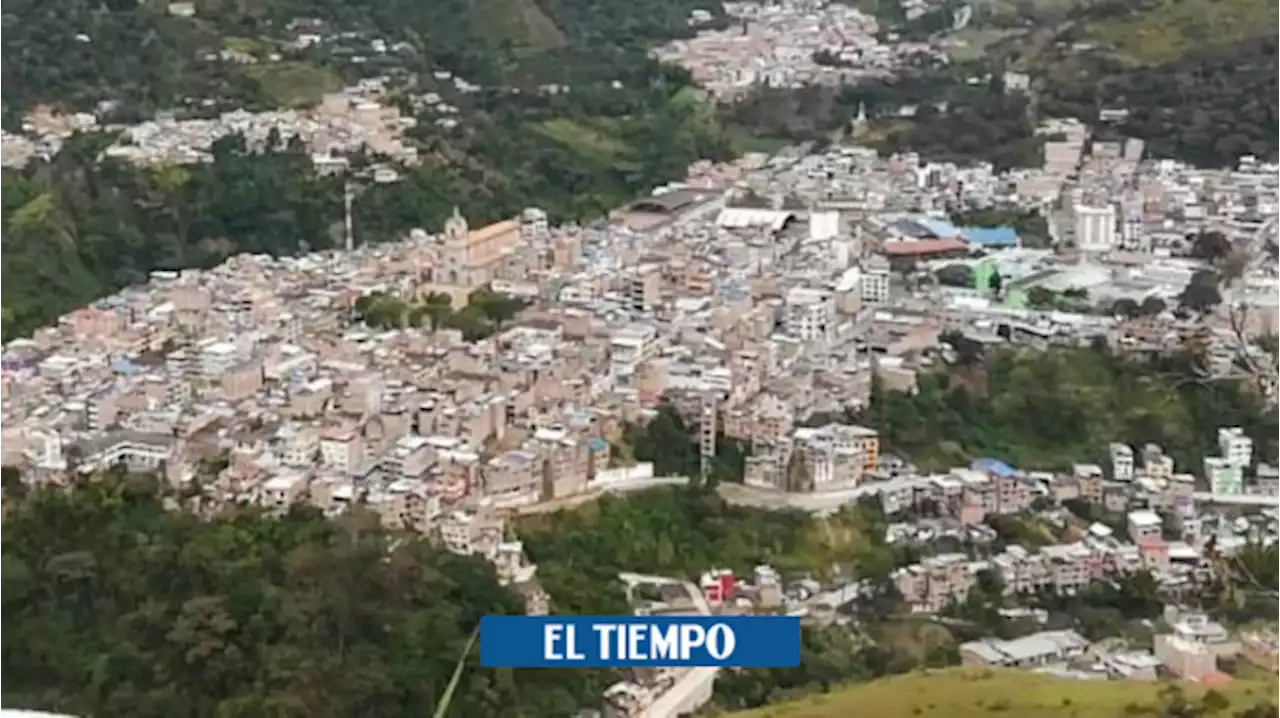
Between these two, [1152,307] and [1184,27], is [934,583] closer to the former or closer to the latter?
[1152,307]

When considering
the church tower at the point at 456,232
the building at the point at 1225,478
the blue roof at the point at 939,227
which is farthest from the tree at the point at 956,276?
the church tower at the point at 456,232

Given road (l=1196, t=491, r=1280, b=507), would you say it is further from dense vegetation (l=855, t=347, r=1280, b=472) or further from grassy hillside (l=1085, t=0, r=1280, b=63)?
grassy hillside (l=1085, t=0, r=1280, b=63)

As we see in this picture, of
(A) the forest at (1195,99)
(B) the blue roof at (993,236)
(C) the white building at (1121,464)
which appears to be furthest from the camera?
(A) the forest at (1195,99)

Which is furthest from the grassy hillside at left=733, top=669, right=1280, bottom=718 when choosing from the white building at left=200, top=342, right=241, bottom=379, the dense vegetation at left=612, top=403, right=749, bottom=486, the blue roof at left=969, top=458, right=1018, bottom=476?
the white building at left=200, top=342, right=241, bottom=379

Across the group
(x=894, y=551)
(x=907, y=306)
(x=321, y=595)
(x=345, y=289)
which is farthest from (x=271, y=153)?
(x=321, y=595)

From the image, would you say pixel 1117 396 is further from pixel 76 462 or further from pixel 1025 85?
pixel 1025 85

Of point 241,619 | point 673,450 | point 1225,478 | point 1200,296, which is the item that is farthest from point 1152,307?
point 241,619

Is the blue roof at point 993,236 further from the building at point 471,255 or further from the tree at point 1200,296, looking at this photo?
the building at point 471,255
